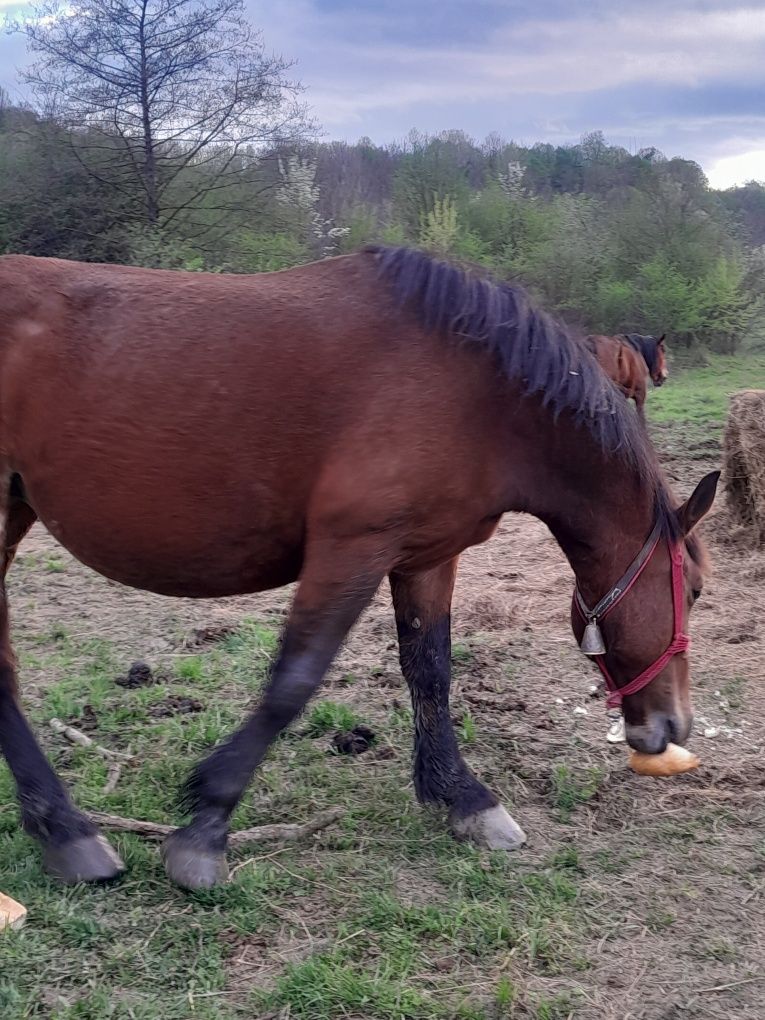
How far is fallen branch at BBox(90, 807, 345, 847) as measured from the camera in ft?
9.94

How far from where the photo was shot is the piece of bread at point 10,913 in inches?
98.3

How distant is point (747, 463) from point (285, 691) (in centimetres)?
508

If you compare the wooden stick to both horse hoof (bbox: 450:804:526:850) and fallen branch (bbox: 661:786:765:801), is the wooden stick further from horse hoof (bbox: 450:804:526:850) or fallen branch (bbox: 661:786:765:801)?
fallen branch (bbox: 661:786:765:801)

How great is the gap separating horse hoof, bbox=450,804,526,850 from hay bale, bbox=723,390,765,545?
4.18 m

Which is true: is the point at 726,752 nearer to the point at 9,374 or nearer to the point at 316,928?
the point at 316,928

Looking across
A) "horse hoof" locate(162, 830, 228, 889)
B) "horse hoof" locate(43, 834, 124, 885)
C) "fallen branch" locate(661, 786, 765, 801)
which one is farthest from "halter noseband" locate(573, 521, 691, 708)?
"horse hoof" locate(43, 834, 124, 885)

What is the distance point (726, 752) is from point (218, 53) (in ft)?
53.0

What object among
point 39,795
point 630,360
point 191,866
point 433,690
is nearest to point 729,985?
point 433,690

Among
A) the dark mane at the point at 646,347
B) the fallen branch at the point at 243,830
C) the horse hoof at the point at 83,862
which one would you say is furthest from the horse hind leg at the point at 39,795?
the dark mane at the point at 646,347

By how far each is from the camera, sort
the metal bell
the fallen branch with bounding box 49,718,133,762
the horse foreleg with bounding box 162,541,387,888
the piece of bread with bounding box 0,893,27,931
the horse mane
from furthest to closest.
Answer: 1. the fallen branch with bounding box 49,718,133,762
2. the metal bell
3. the horse mane
4. the horse foreleg with bounding box 162,541,387,888
5. the piece of bread with bounding box 0,893,27,931

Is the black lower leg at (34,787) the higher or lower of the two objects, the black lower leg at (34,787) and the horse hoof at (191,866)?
the higher

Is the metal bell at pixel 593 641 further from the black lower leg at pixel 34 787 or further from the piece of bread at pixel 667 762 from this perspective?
the black lower leg at pixel 34 787

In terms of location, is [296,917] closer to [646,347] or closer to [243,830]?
[243,830]

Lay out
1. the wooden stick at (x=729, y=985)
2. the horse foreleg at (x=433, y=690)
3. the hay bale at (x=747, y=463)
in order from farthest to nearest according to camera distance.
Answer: the hay bale at (x=747, y=463) → the horse foreleg at (x=433, y=690) → the wooden stick at (x=729, y=985)
